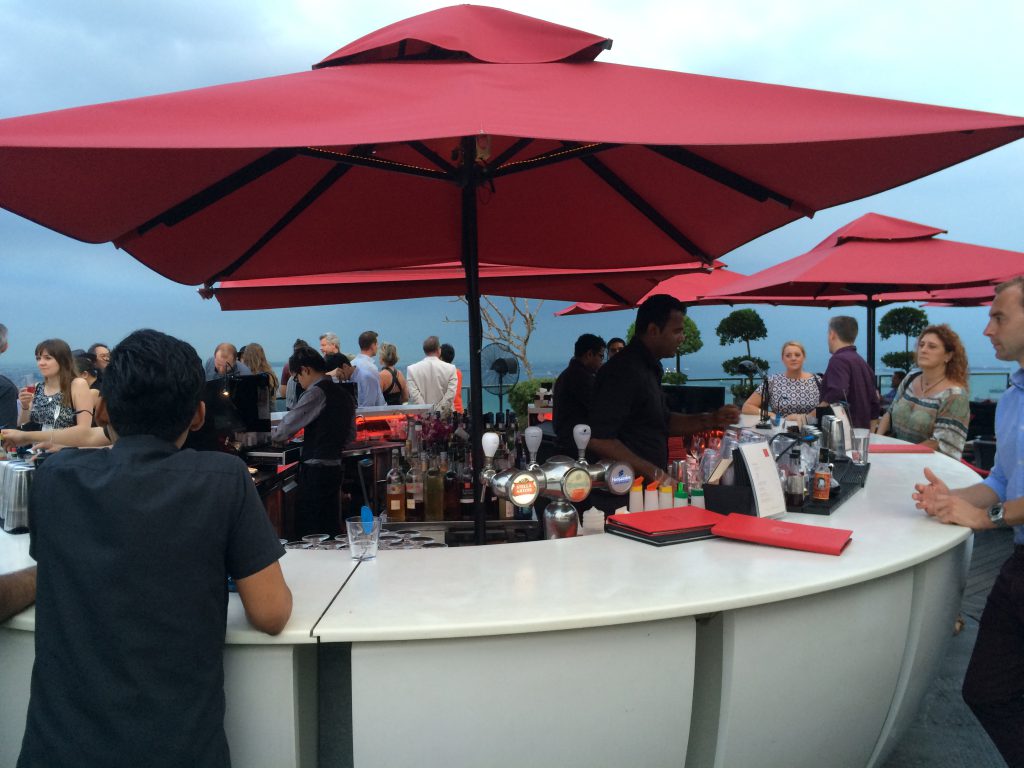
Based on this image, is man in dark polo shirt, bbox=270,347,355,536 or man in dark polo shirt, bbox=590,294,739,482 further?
man in dark polo shirt, bbox=270,347,355,536

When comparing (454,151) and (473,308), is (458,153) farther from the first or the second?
(473,308)

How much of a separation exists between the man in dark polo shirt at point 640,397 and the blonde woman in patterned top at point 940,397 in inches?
72.3

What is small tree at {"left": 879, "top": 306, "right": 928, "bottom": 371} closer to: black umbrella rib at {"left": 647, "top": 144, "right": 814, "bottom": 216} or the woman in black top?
the woman in black top

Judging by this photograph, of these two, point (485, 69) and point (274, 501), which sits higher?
point (485, 69)

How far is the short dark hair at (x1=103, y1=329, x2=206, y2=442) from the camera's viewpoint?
129 centimetres

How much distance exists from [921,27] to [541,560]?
9125 mm

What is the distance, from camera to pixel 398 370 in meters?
8.55

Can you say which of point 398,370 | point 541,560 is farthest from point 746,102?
point 398,370

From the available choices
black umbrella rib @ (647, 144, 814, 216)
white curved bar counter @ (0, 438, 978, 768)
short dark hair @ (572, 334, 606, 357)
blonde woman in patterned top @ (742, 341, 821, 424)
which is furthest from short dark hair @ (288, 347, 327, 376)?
blonde woman in patterned top @ (742, 341, 821, 424)

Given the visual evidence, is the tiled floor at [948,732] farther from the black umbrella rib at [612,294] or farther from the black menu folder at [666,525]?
the black umbrella rib at [612,294]

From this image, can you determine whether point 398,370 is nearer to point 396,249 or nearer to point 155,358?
point 396,249

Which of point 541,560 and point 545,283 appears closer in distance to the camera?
point 541,560

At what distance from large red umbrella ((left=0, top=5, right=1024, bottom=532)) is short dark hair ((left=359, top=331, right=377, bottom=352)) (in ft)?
10.9

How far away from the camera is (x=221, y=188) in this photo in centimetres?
252
